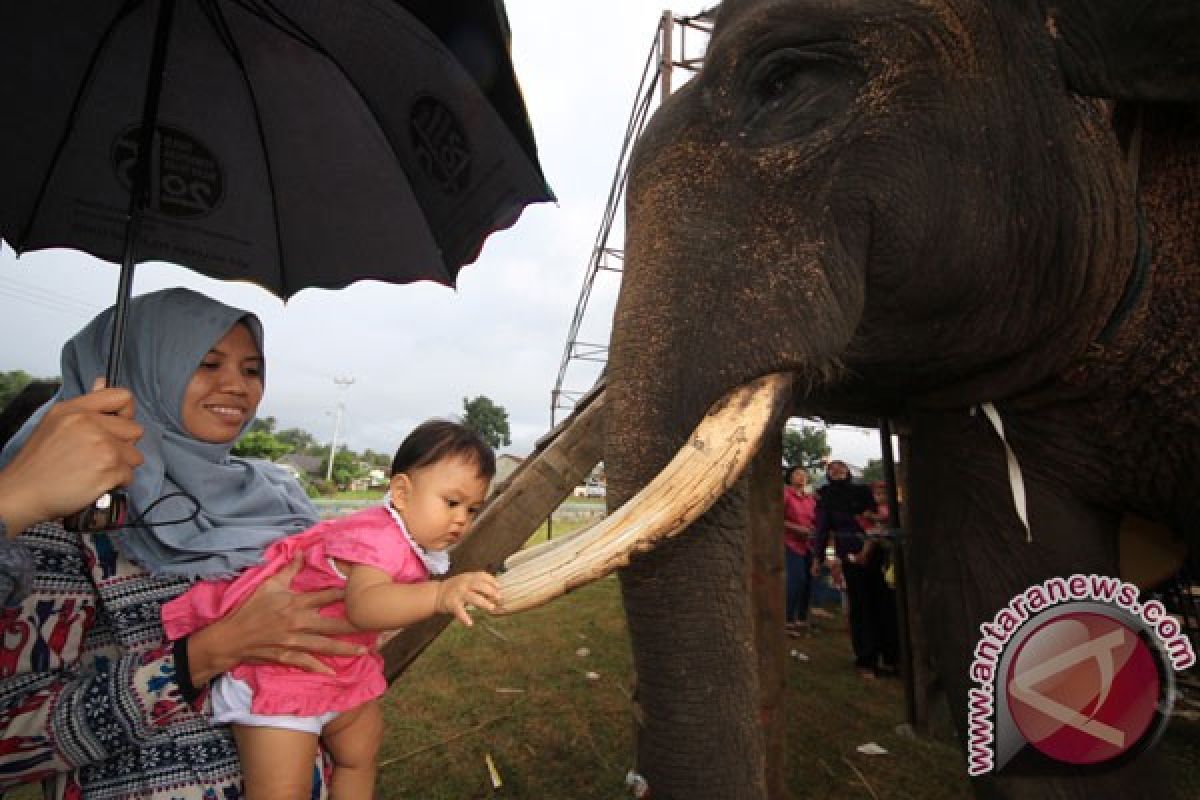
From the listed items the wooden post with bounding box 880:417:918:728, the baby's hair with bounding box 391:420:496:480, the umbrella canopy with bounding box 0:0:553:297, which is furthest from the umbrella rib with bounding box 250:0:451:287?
the wooden post with bounding box 880:417:918:728

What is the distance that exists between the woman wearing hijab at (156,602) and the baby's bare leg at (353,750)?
0.08 metres

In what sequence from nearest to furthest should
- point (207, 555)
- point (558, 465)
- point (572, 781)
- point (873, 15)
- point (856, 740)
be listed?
point (873, 15) → point (207, 555) → point (558, 465) → point (572, 781) → point (856, 740)

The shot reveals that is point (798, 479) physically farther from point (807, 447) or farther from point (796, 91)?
point (807, 447)

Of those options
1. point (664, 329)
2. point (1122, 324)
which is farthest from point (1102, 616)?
point (664, 329)

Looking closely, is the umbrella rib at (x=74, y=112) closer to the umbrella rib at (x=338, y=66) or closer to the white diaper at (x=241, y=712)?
the umbrella rib at (x=338, y=66)

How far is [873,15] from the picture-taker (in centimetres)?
143

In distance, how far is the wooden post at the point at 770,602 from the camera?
2635 mm

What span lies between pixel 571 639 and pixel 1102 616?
487 cm

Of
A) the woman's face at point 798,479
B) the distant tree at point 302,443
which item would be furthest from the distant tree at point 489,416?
the woman's face at point 798,479

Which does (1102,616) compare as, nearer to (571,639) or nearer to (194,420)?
(194,420)

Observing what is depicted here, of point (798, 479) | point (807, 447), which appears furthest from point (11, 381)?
point (807, 447)

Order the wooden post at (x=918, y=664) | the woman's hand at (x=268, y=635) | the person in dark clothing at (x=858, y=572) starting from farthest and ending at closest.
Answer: the person in dark clothing at (x=858, y=572) < the wooden post at (x=918, y=664) < the woman's hand at (x=268, y=635)

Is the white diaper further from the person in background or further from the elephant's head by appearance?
the person in background
